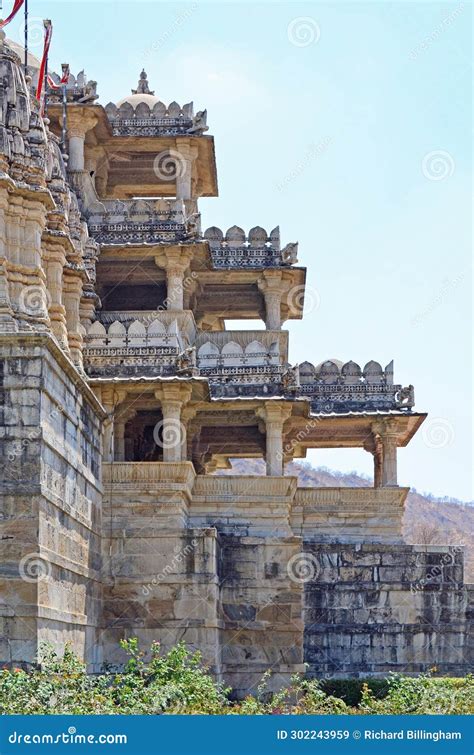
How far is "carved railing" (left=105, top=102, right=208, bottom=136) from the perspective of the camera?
1453 inches

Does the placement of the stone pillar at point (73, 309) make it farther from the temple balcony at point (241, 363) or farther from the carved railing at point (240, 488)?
the carved railing at point (240, 488)

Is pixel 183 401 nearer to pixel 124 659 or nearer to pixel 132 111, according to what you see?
pixel 124 659

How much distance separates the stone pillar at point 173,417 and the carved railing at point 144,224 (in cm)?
455

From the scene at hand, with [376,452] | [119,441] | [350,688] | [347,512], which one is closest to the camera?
[350,688]

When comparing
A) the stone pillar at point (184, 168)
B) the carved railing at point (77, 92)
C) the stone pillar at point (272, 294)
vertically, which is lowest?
the stone pillar at point (272, 294)


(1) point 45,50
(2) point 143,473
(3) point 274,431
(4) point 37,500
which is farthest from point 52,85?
(4) point 37,500

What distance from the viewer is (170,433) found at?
30.3m

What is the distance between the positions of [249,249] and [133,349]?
6.29 metres

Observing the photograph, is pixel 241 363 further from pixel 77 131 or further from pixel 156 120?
pixel 156 120

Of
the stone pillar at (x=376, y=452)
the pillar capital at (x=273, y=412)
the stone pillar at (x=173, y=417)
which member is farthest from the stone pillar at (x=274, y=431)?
the stone pillar at (x=376, y=452)

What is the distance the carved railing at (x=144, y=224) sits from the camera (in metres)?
33.7

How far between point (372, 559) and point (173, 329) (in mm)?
6532

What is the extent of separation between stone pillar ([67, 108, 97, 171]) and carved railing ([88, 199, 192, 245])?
1533mm

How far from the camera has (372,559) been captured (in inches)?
1248
